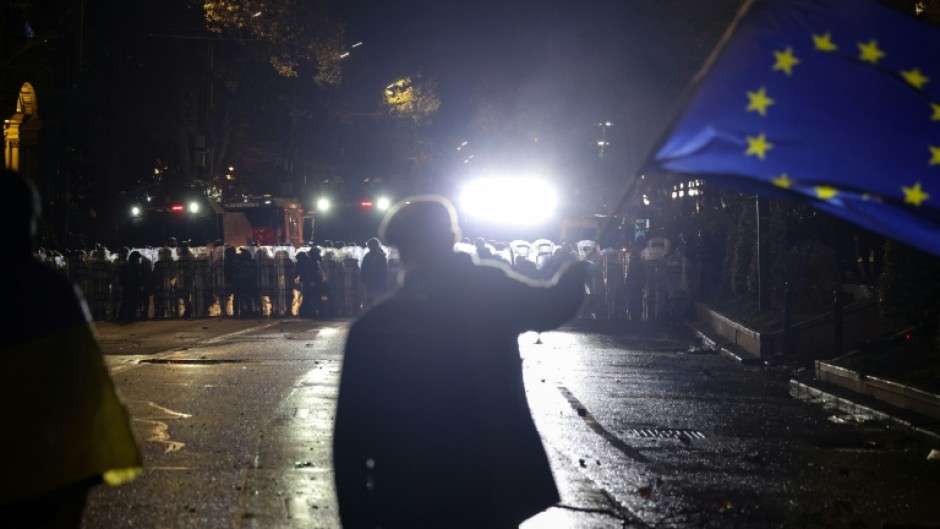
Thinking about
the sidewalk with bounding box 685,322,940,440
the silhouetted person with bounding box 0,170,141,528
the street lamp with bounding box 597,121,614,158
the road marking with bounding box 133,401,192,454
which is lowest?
the sidewalk with bounding box 685,322,940,440

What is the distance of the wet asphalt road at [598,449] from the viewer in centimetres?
937

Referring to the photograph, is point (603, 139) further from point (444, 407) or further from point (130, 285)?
point (444, 407)

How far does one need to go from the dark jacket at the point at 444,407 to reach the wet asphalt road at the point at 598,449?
162 inches

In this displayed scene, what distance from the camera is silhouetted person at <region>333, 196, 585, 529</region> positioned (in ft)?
15.6

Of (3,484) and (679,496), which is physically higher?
(3,484)

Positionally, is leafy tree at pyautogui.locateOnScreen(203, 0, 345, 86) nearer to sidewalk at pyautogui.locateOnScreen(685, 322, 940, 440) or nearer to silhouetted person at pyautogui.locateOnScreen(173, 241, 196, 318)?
silhouetted person at pyautogui.locateOnScreen(173, 241, 196, 318)

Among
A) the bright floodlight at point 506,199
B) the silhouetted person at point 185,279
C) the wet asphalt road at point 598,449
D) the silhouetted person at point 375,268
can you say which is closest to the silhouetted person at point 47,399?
the wet asphalt road at point 598,449

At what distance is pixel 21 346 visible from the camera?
173 inches

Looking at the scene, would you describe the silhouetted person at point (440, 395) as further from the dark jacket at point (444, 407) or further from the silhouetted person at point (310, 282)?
the silhouetted person at point (310, 282)

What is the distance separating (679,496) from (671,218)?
3485cm

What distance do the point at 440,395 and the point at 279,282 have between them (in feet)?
92.9

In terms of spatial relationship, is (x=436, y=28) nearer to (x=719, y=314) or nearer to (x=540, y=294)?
(x=719, y=314)

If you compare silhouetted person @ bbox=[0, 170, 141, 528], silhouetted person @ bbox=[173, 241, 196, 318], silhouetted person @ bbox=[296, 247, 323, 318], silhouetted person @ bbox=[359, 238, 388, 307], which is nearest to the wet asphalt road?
silhouetted person @ bbox=[0, 170, 141, 528]

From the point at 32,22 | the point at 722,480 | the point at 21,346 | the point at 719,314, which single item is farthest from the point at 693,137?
the point at 32,22
